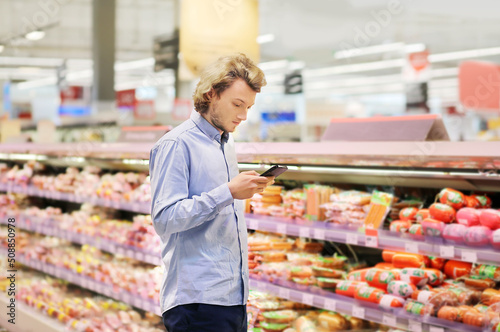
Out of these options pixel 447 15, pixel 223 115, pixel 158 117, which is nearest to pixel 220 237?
pixel 223 115

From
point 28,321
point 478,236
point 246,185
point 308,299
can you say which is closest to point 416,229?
point 478,236

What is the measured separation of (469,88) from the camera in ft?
39.3

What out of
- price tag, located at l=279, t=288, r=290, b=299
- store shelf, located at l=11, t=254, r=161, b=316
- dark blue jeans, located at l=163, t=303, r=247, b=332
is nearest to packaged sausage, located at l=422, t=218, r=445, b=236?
price tag, located at l=279, t=288, r=290, b=299

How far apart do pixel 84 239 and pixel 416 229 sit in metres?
2.92

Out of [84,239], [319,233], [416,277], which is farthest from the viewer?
[84,239]

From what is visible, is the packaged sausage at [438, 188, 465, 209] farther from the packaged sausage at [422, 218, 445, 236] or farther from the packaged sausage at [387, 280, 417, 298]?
the packaged sausage at [387, 280, 417, 298]

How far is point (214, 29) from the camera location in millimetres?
5926

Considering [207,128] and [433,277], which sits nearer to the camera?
[207,128]

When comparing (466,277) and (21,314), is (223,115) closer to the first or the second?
(466,277)

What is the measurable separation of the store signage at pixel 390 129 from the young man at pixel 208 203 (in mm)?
1082

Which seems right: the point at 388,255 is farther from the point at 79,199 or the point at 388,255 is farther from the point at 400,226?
the point at 79,199

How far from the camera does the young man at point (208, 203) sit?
184 centimetres

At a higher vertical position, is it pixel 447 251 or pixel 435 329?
pixel 447 251

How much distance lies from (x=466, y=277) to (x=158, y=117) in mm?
10738
